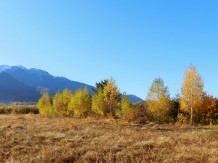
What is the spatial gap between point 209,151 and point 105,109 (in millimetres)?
40608

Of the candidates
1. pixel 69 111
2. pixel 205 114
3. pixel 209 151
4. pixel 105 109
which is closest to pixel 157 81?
pixel 205 114

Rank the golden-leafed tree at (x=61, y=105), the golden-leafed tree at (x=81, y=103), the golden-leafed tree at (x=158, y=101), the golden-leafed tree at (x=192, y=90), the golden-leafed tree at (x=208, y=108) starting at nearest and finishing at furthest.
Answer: the golden-leafed tree at (x=192, y=90) → the golden-leafed tree at (x=208, y=108) → the golden-leafed tree at (x=158, y=101) → the golden-leafed tree at (x=81, y=103) → the golden-leafed tree at (x=61, y=105)

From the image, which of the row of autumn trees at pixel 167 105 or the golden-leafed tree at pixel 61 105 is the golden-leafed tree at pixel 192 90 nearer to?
the row of autumn trees at pixel 167 105

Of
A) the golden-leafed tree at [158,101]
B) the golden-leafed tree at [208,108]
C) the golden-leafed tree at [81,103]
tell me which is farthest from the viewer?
the golden-leafed tree at [81,103]

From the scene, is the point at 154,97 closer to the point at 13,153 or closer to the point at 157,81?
the point at 157,81

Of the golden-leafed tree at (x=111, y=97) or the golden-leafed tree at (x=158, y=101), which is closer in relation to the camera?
the golden-leafed tree at (x=158, y=101)

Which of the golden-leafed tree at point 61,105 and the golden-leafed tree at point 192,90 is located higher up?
the golden-leafed tree at point 192,90

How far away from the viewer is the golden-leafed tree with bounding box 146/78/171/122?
4144cm

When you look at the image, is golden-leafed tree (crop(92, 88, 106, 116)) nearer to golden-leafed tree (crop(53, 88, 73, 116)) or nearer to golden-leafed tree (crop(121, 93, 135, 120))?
golden-leafed tree (crop(121, 93, 135, 120))

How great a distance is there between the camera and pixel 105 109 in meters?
51.0

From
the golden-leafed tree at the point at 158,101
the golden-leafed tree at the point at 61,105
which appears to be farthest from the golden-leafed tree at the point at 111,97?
the golden-leafed tree at the point at 61,105

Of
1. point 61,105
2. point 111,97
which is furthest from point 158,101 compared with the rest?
point 61,105

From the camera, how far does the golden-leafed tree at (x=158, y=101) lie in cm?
4144

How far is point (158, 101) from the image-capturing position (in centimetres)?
4169
